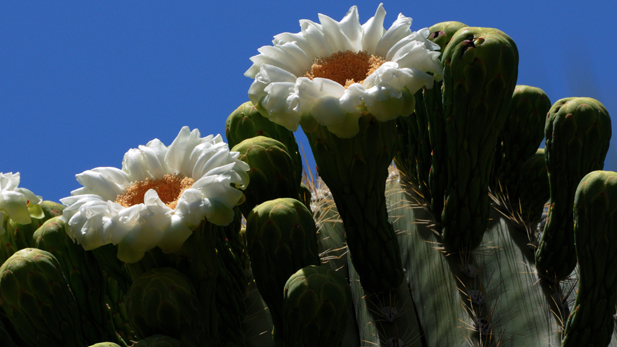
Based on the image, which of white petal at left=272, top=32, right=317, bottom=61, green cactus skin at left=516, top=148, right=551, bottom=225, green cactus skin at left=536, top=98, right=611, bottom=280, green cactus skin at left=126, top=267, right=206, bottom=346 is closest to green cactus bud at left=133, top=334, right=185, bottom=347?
green cactus skin at left=126, top=267, right=206, bottom=346

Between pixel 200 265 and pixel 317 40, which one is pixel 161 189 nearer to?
pixel 200 265

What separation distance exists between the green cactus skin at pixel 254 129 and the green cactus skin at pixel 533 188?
609 mm

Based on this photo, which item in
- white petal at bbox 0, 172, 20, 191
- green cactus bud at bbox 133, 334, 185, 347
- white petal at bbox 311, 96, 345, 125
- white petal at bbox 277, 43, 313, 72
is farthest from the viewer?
white petal at bbox 0, 172, 20, 191

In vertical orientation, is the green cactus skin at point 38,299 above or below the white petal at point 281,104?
below

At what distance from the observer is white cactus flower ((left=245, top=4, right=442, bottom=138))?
3.54 feet

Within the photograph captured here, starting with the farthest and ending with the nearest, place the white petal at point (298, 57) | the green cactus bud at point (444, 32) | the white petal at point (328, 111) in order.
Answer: the green cactus bud at point (444, 32)
the white petal at point (298, 57)
the white petal at point (328, 111)

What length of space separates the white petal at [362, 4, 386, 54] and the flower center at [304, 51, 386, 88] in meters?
0.02

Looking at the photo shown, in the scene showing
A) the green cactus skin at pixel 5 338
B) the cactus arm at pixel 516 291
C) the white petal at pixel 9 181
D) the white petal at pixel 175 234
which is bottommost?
the cactus arm at pixel 516 291

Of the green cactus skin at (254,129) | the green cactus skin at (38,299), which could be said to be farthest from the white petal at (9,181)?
the green cactus skin at (254,129)

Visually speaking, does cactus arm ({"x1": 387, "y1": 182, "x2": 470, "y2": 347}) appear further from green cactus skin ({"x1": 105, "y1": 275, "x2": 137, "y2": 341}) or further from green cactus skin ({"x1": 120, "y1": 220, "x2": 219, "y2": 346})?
green cactus skin ({"x1": 105, "y1": 275, "x2": 137, "y2": 341})

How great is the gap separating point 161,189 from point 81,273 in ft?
0.98

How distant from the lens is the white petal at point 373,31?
4.27ft

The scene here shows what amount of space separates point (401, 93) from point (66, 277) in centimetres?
82

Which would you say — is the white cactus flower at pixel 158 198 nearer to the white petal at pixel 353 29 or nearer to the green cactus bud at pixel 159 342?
the green cactus bud at pixel 159 342
